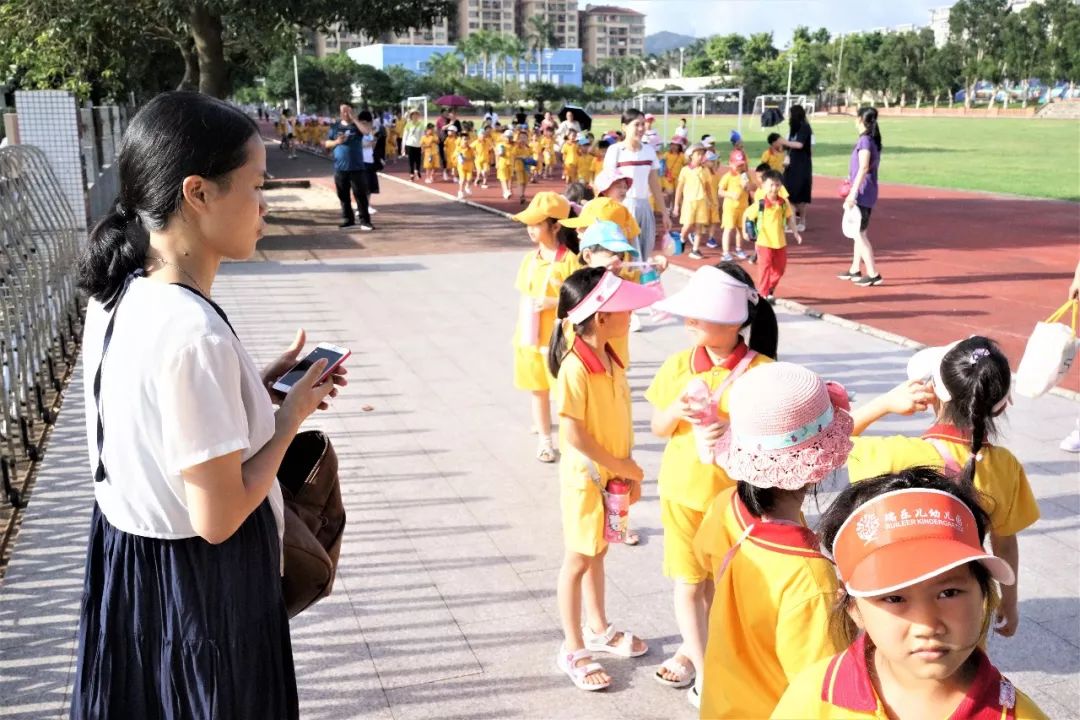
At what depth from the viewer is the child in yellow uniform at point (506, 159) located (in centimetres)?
2028

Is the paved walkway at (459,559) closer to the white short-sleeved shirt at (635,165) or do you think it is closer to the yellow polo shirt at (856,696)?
the white short-sleeved shirt at (635,165)

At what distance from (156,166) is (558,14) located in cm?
19650

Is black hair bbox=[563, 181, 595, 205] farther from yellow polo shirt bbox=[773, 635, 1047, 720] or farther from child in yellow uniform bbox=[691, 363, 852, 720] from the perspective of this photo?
yellow polo shirt bbox=[773, 635, 1047, 720]

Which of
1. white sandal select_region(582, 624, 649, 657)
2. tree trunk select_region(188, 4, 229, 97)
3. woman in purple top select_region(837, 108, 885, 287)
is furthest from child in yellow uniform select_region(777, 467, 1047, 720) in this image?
tree trunk select_region(188, 4, 229, 97)

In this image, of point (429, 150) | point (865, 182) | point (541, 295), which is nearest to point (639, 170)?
point (865, 182)

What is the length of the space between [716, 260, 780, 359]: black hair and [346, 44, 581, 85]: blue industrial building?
123605 mm

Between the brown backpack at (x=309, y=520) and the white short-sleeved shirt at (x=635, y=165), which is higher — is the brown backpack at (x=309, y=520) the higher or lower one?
the lower one

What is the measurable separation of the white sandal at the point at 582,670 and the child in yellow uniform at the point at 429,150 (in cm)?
2205

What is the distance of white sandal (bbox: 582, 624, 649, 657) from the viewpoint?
363 cm

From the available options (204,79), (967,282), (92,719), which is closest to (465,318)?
(967,282)

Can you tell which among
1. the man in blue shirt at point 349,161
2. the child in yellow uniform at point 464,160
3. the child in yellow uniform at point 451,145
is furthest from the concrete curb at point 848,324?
the child in yellow uniform at point 451,145

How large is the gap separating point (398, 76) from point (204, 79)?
8189 cm

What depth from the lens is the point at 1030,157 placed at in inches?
1206

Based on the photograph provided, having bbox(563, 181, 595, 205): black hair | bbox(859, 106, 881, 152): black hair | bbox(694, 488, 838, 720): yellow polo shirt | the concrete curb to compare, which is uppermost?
bbox(859, 106, 881, 152): black hair
